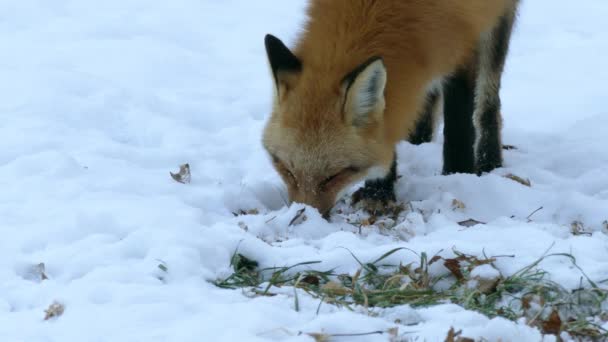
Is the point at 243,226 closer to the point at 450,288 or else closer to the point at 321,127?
the point at 321,127

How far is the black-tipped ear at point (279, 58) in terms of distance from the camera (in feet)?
13.2

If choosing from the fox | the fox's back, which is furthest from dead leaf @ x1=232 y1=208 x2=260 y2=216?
the fox's back

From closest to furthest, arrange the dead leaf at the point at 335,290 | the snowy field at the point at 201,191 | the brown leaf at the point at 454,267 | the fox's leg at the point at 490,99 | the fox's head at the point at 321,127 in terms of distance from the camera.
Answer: the snowy field at the point at 201,191
the dead leaf at the point at 335,290
the brown leaf at the point at 454,267
the fox's head at the point at 321,127
the fox's leg at the point at 490,99

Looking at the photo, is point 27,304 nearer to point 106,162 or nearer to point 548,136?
point 106,162

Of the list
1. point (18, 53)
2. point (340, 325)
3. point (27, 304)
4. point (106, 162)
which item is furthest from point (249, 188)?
point (18, 53)

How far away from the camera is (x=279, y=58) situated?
4.07 m

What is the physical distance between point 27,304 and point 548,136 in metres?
4.52

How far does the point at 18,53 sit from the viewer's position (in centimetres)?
676

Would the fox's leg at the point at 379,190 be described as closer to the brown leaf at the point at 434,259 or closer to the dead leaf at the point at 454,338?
the brown leaf at the point at 434,259

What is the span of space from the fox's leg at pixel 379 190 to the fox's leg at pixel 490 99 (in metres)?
1.00

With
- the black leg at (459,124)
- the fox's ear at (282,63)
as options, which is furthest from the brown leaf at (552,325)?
the black leg at (459,124)

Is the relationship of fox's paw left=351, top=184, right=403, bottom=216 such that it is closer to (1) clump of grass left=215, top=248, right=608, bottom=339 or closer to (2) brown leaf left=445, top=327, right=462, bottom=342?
(1) clump of grass left=215, top=248, right=608, bottom=339

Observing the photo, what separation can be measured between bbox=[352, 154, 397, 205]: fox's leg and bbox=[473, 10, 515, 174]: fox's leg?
100cm

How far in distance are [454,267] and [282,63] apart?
1450 millimetres
